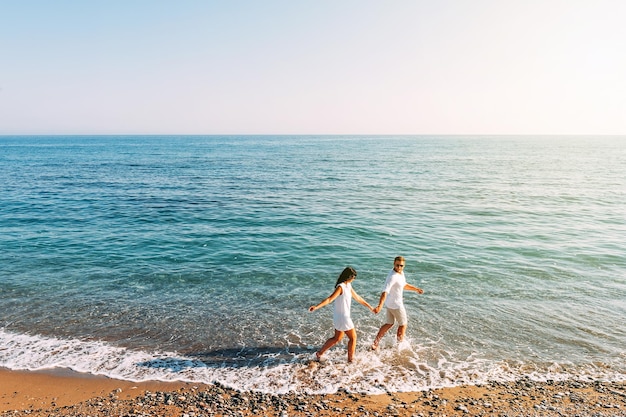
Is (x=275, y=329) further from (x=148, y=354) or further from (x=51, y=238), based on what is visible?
(x=51, y=238)

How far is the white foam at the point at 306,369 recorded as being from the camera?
848 cm

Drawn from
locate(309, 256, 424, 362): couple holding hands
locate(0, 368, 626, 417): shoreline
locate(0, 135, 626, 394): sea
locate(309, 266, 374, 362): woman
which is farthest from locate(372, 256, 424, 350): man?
locate(0, 368, 626, 417): shoreline

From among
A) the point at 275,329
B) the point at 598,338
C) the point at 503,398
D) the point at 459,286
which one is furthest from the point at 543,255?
the point at 275,329

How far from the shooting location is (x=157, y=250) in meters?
18.2

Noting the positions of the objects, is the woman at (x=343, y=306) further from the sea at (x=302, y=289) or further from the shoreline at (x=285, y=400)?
the shoreline at (x=285, y=400)

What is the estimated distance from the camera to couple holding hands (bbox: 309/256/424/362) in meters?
8.85

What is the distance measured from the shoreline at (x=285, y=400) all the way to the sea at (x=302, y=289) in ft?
1.16

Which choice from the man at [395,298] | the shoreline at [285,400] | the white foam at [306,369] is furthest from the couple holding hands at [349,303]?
the shoreline at [285,400]

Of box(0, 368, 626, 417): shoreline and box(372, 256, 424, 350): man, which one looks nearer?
box(0, 368, 626, 417): shoreline

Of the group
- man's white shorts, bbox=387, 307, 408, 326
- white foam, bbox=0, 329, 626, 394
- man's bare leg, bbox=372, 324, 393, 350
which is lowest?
white foam, bbox=0, 329, 626, 394

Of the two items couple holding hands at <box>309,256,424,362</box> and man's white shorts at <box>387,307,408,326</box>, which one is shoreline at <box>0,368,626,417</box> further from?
→ man's white shorts at <box>387,307,408,326</box>

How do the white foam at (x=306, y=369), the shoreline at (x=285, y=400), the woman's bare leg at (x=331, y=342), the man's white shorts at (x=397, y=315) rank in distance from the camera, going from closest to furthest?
the shoreline at (x=285, y=400) < the white foam at (x=306, y=369) < the woman's bare leg at (x=331, y=342) < the man's white shorts at (x=397, y=315)

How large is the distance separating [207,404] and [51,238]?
16.7 meters

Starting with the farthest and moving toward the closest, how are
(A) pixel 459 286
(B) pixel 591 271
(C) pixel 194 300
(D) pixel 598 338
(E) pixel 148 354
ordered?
(B) pixel 591 271, (A) pixel 459 286, (C) pixel 194 300, (D) pixel 598 338, (E) pixel 148 354
